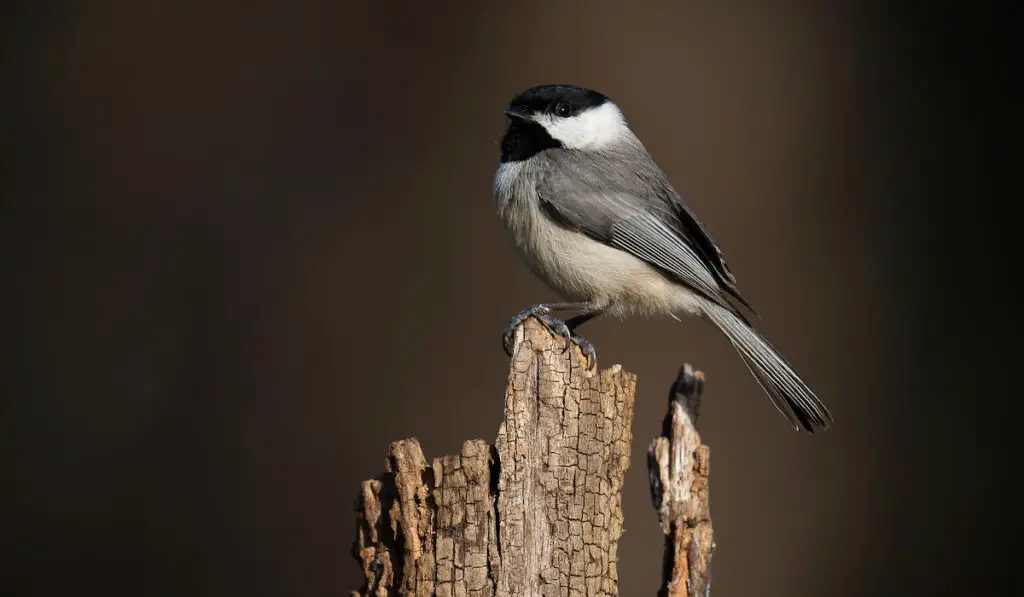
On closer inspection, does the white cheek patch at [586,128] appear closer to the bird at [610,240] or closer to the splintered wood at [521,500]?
the bird at [610,240]

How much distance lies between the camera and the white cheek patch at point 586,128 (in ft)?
10.9

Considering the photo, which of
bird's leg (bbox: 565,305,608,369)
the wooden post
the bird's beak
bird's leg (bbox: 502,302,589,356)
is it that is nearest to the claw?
bird's leg (bbox: 502,302,589,356)

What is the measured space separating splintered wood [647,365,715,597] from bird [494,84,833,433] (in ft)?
2.18

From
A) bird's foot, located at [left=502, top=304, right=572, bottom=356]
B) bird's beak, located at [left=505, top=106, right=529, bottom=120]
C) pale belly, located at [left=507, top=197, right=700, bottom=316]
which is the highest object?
bird's beak, located at [left=505, top=106, right=529, bottom=120]

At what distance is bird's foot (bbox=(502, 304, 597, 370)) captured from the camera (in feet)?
8.36

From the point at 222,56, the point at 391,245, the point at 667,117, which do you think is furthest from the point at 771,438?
the point at 222,56

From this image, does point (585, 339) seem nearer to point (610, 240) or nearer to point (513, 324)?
point (513, 324)

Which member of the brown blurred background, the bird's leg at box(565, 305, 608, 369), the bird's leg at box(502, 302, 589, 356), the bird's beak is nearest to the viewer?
the bird's leg at box(565, 305, 608, 369)

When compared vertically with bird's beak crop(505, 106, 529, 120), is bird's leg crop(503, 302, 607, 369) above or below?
below

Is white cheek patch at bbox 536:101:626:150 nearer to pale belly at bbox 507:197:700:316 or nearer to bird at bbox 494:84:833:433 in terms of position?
bird at bbox 494:84:833:433

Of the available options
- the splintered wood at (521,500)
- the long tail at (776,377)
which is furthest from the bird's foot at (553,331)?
the long tail at (776,377)

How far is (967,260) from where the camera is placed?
4867 mm

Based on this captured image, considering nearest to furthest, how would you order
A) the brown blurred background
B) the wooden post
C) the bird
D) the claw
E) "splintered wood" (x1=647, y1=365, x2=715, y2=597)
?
1. the wooden post
2. "splintered wood" (x1=647, y1=365, x2=715, y2=597)
3. the claw
4. the bird
5. the brown blurred background

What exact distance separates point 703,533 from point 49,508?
3.69m
